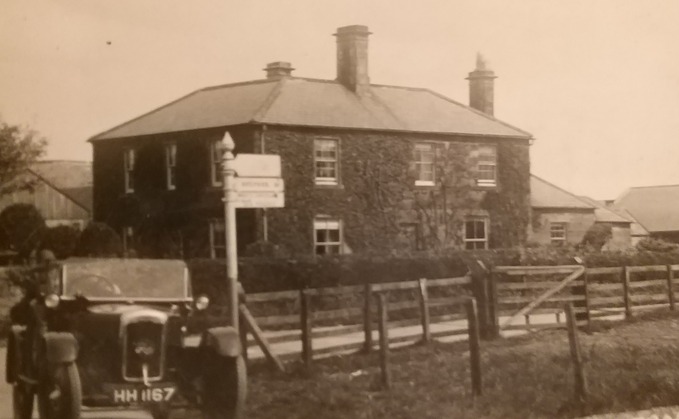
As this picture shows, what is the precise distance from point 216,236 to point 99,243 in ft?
2.65

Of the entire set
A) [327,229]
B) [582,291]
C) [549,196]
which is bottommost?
[582,291]

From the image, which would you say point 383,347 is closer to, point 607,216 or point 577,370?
point 577,370

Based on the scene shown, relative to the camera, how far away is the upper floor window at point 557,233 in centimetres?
892

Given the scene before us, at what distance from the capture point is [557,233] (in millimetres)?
9289

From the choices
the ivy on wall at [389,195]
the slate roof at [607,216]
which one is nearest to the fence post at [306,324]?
the ivy on wall at [389,195]

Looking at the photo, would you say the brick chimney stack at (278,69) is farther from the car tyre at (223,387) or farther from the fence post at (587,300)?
the fence post at (587,300)

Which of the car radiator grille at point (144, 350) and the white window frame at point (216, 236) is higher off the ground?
the white window frame at point (216, 236)

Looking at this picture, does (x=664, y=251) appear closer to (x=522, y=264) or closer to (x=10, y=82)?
(x=522, y=264)

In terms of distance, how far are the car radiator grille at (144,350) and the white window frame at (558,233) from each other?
4.84 m

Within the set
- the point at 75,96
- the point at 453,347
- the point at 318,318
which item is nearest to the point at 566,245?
the point at 453,347

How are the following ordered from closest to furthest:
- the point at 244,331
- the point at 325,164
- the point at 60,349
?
1. the point at 60,349
2. the point at 244,331
3. the point at 325,164

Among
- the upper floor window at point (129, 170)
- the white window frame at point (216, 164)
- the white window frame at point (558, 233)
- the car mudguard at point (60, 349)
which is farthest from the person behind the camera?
the white window frame at point (558, 233)

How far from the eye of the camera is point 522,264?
353 inches

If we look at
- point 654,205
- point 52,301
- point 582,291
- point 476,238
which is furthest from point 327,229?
point 654,205
